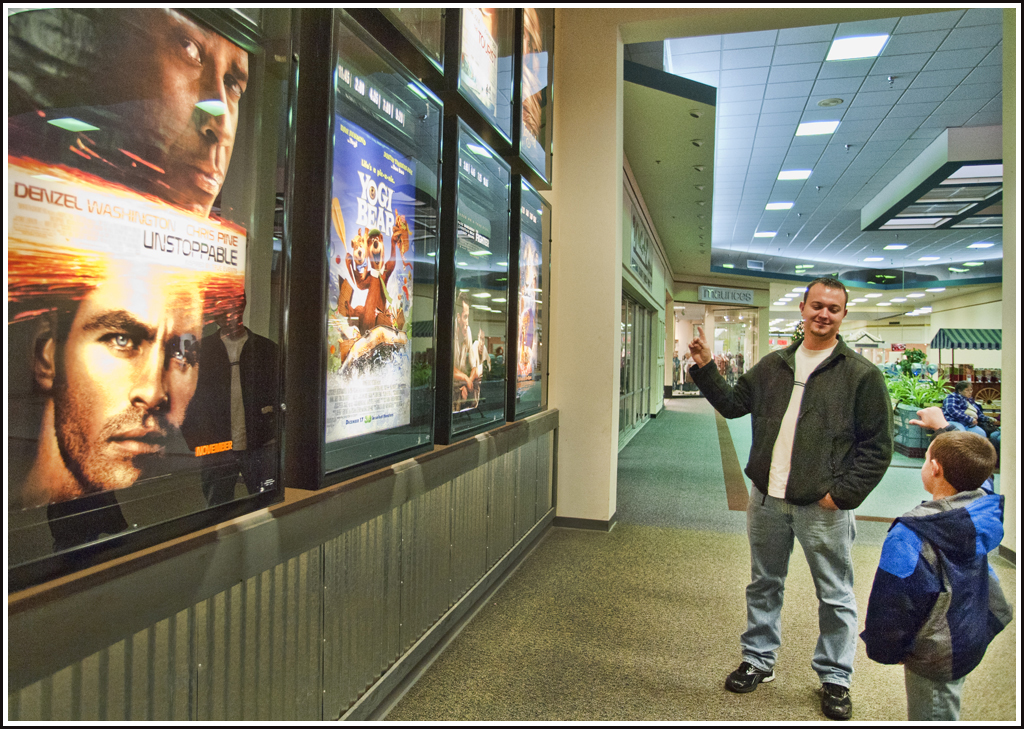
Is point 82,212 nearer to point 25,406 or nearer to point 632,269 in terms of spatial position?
point 25,406

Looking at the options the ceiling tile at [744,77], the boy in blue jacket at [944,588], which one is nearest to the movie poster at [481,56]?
the boy in blue jacket at [944,588]

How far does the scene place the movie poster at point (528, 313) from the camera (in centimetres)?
400

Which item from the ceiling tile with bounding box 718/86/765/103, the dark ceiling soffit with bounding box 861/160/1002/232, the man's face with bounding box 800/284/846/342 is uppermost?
the ceiling tile with bounding box 718/86/765/103

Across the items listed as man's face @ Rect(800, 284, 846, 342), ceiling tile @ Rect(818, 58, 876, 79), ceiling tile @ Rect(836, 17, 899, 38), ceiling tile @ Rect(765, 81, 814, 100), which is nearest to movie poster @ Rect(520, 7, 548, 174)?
man's face @ Rect(800, 284, 846, 342)

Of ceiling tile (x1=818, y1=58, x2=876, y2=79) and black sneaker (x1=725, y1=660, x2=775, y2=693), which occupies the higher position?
ceiling tile (x1=818, y1=58, x2=876, y2=79)

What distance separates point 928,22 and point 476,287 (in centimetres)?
547

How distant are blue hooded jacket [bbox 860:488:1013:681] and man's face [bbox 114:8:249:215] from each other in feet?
6.66

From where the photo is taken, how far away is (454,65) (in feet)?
9.47

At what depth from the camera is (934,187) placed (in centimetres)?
873

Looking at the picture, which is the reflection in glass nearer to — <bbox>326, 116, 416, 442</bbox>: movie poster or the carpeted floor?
<bbox>326, 116, 416, 442</bbox>: movie poster

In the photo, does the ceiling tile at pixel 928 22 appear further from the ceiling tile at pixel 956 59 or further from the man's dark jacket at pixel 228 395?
the man's dark jacket at pixel 228 395

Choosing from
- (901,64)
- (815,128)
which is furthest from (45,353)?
(815,128)

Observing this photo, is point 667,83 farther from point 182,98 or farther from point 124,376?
point 124,376

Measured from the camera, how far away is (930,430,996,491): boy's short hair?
1654mm
